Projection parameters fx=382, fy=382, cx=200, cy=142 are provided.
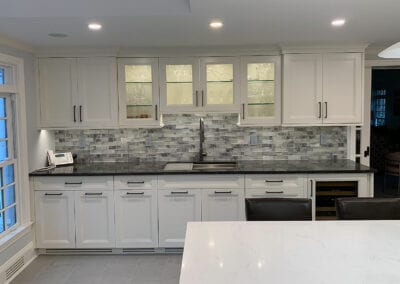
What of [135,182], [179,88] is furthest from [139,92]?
[135,182]

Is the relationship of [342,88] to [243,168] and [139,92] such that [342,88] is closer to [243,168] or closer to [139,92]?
[243,168]

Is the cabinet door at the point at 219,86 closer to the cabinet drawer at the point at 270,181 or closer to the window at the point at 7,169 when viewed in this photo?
the cabinet drawer at the point at 270,181

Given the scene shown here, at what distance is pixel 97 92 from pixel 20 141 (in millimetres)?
945

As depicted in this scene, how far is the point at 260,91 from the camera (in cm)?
426

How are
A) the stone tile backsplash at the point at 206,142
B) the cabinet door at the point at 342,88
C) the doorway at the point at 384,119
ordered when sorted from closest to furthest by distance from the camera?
1. the cabinet door at the point at 342,88
2. the stone tile backsplash at the point at 206,142
3. the doorway at the point at 384,119

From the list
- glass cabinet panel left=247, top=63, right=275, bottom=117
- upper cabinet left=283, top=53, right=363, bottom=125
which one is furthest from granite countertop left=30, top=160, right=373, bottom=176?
glass cabinet panel left=247, top=63, right=275, bottom=117

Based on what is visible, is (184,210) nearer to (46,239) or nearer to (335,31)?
(46,239)

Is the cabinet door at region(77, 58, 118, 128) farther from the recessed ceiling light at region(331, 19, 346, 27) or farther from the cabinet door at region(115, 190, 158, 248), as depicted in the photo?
the recessed ceiling light at region(331, 19, 346, 27)

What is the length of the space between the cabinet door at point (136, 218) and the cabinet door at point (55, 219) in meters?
0.50

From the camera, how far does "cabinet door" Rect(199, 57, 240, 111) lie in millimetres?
4230

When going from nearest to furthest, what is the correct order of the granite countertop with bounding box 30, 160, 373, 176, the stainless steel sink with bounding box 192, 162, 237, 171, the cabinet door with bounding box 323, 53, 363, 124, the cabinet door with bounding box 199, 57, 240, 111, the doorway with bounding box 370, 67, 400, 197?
the granite countertop with bounding box 30, 160, 373, 176 < the cabinet door with bounding box 323, 53, 363, 124 < the cabinet door with bounding box 199, 57, 240, 111 < the stainless steel sink with bounding box 192, 162, 237, 171 < the doorway with bounding box 370, 67, 400, 197

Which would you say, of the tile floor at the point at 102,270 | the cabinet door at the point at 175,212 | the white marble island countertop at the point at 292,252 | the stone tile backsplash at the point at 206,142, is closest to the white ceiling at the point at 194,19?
the stone tile backsplash at the point at 206,142

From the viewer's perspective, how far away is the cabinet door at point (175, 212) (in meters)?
3.98

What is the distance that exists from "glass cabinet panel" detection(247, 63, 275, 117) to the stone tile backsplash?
349 millimetres
